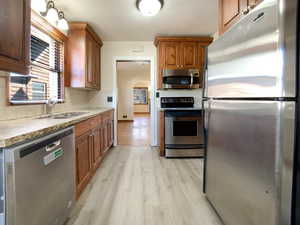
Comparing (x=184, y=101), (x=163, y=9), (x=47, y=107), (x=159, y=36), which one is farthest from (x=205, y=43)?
(x=47, y=107)

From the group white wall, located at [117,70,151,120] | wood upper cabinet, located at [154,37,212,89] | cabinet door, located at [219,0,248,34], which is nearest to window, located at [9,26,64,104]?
wood upper cabinet, located at [154,37,212,89]

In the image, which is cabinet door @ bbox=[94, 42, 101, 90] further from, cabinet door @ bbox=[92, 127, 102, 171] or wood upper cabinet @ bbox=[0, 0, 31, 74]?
wood upper cabinet @ bbox=[0, 0, 31, 74]

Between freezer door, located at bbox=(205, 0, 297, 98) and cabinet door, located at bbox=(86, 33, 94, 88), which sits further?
cabinet door, located at bbox=(86, 33, 94, 88)

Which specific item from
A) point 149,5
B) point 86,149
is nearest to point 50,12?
point 149,5

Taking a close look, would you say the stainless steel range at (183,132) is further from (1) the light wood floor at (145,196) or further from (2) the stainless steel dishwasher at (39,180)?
(2) the stainless steel dishwasher at (39,180)

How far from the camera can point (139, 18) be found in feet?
10.6

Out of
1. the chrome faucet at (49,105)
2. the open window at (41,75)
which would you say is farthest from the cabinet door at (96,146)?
the open window at (41,75)

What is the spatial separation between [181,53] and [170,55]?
234mm

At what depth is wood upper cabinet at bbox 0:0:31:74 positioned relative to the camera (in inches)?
48.1

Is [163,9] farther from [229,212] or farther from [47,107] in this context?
[229,212]

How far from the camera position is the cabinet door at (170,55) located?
4090mm

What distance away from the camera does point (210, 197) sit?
198 centimetres

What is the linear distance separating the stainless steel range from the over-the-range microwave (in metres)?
0.64

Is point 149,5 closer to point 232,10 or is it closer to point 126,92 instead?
point 232,10
